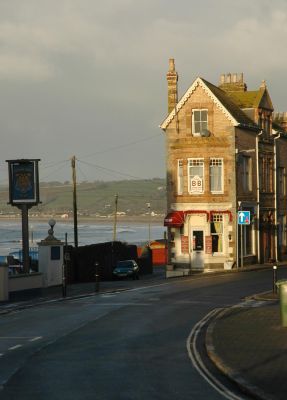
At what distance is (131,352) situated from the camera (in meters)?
21.0

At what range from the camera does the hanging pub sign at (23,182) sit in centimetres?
4288

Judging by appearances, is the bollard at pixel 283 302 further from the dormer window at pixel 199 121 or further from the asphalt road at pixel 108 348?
the dormer window at pixel 199 121

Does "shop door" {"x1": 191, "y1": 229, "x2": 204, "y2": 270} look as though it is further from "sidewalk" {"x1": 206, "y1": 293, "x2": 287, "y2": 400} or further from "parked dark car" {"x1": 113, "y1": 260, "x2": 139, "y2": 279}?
"sidewalk" {"x1": 206, "y1": 293, "x2": 287, "y2": 400}

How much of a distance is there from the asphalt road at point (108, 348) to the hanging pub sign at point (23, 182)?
750 centimetres

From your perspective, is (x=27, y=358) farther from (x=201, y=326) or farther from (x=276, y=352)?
(x=201, y=326)

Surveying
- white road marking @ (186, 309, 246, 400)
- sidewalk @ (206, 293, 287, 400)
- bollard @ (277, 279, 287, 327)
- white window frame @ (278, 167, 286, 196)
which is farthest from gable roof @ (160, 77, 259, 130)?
bollard @ (277, 279, 287, 327)

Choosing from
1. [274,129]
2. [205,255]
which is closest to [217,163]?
[205,255]

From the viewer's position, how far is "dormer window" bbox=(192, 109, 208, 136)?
5962cm

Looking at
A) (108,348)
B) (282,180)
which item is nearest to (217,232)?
(282,180)

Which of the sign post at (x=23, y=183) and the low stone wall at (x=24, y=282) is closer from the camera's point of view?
the low stone wall at (x=24, y=282)

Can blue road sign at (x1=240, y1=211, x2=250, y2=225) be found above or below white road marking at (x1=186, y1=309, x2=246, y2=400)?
above

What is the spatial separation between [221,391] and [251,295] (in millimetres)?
21064

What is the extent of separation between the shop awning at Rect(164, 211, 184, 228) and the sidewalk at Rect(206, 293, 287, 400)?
93.9 feet

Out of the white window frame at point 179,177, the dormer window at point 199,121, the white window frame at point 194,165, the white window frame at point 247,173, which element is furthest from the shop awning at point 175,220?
the dormer window at point 199,121
